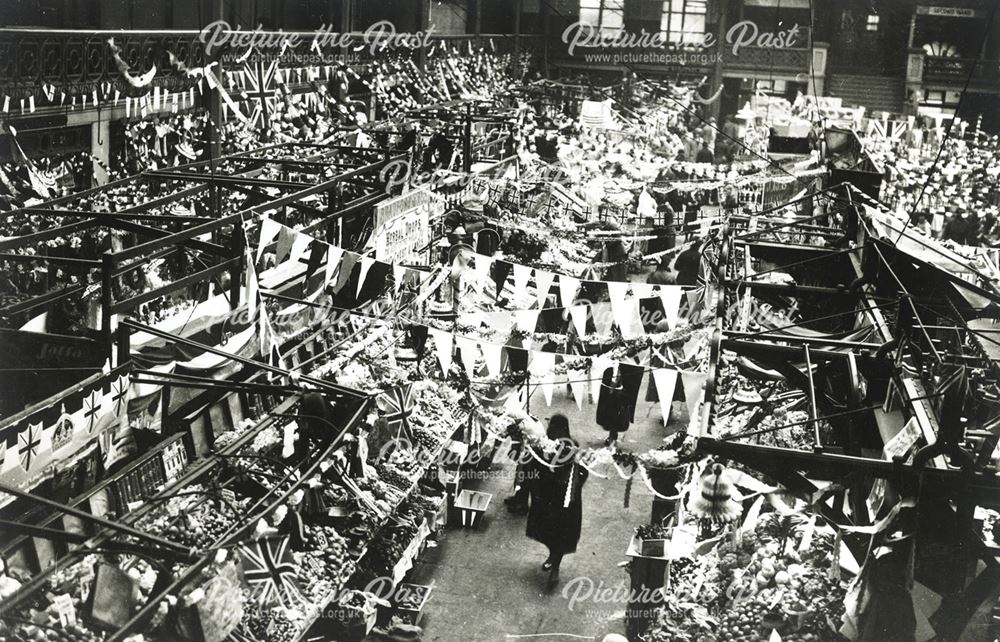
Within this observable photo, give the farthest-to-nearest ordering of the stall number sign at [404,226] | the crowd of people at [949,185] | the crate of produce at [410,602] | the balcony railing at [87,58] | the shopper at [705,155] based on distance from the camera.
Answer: the shopper at [705,155], the crowd of people at [949,185], the stall number sign at [404,226], the balcony railing at [87,58], the crate of produce at [410,602]

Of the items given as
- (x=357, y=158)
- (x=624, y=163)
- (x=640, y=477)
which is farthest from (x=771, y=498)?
(x=624, y=163)

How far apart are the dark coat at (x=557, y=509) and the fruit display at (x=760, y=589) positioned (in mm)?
1921

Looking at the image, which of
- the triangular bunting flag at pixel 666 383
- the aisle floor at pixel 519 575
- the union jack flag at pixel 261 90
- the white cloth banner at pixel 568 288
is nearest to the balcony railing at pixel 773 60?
the union jack flag at pixel 261 90

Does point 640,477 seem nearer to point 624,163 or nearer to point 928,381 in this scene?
point 928,381

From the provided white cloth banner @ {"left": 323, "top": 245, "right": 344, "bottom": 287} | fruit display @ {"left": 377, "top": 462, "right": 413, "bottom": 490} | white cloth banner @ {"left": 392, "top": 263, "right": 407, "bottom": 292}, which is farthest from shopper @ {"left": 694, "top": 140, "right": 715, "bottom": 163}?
fruit display @ {"left": 377, "top": 462, "right": 413, "bottom": 490}

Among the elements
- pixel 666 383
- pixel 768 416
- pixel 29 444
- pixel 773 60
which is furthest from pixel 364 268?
pixel 773 60

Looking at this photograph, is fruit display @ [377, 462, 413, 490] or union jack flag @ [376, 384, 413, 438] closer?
fruit display @ [377, 462, 413, 490]

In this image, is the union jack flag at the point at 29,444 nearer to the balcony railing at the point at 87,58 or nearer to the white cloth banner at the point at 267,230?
the white cloth banner at the point at 267,230

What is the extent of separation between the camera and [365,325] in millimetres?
13781

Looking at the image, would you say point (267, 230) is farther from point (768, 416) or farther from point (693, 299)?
point (693, 299)

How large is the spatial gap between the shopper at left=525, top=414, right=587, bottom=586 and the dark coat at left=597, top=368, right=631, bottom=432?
208 centimetres

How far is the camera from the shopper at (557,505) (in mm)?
12680

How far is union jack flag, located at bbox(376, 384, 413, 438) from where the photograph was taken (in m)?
11.9

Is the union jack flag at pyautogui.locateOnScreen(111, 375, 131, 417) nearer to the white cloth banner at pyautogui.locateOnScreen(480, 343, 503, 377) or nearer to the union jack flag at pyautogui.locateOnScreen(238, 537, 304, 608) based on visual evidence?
the union jack flag at pyautogui.locateOnScreen(238, 537, 304, 608)
